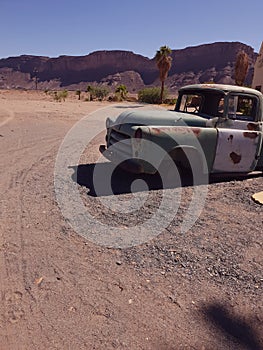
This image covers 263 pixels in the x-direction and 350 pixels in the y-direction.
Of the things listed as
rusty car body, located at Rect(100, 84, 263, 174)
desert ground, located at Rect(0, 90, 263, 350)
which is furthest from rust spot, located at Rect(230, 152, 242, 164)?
desert ground, located at Rect(0, 90, 263, 350)

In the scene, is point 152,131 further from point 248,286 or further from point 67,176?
point 248,286

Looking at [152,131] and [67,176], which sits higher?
[152,131]

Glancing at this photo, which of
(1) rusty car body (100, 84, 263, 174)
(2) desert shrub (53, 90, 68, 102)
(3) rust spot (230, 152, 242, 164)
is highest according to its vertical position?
(1) rusty car body (100, 84, 263, 174)

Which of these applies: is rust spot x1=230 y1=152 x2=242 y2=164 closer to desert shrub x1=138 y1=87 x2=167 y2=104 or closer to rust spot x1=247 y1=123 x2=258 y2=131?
rust spot x1=247 y1=123 x2=258 y2=131

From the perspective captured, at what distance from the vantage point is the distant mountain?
367ft

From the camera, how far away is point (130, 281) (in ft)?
9.61

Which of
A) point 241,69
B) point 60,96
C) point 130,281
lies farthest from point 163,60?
point 130,281

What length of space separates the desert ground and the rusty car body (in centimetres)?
86

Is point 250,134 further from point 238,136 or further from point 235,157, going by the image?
point 235,157

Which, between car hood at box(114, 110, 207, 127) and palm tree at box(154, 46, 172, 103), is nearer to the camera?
car hood at box(114, 110, 207, 127)

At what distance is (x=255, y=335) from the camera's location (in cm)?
237

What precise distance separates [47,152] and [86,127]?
17.3 feet

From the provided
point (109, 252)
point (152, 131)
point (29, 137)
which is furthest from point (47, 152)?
point (109, 252)

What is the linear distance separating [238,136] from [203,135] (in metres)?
0.75
